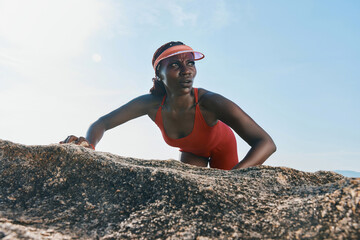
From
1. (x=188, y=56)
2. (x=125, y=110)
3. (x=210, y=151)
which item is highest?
(x=188, y=56)

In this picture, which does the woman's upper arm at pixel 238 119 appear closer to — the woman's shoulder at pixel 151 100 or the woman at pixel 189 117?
the woman at pixel 189 117

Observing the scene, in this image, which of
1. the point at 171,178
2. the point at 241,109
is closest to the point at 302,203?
the point at 171,178

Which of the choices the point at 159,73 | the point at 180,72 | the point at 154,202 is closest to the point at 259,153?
the point at 180,72

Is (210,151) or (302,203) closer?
(302,203)

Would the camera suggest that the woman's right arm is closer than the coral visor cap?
No

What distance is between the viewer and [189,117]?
8.89 feet

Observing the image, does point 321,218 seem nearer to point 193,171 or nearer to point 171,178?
point 171,178

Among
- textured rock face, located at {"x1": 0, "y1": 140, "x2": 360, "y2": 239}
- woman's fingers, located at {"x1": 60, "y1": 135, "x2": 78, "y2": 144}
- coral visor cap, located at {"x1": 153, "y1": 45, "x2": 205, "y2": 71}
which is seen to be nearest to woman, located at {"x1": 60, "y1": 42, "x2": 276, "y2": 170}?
coral visor cap, located at {"x1": 153, "y1": 45, "x2": 205, "y2": 71}

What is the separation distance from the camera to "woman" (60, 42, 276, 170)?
2367 mm

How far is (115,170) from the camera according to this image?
127 centimetres

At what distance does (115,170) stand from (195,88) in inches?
63.0

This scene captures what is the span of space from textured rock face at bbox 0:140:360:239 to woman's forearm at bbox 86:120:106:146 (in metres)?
1.19

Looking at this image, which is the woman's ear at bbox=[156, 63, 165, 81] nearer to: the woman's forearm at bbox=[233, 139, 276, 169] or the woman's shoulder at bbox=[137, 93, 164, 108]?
the woman's shoulder at bbox=[137, 93, 164, 108]

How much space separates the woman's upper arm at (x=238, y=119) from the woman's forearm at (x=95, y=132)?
1028mm
